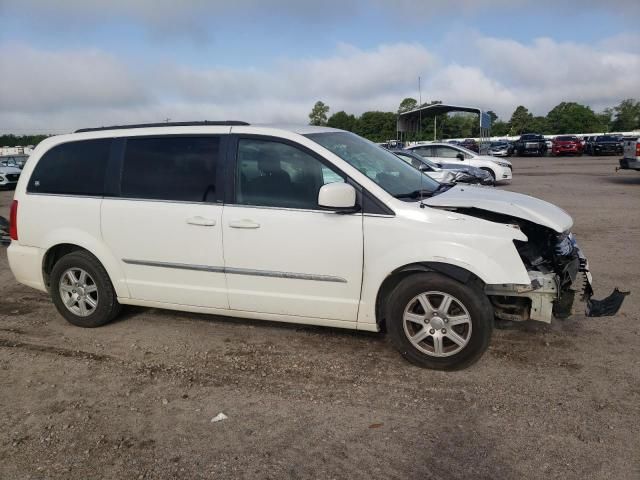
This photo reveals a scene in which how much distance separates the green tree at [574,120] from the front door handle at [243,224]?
98.6 meters

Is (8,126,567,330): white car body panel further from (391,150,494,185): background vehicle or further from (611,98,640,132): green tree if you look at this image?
(611,98,640,132): green tree

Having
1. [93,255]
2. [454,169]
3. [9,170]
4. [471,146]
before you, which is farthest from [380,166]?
[471,146]

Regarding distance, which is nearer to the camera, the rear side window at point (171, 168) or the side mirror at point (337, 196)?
the side mirror at point (337, 196)

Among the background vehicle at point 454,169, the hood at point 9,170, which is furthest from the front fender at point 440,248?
the hood at point 9,170

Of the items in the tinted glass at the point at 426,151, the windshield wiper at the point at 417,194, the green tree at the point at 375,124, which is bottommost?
the windshield wiper at the point at 417,194

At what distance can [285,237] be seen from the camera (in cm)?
428

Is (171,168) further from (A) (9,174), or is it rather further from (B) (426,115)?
(B) (426,115)

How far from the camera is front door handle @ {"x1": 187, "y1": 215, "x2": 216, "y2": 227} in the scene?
4496 millimetres

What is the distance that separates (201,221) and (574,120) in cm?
10164

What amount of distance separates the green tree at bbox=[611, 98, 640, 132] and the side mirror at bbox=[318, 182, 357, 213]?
10293 centimetres

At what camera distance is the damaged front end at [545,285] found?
4.01m

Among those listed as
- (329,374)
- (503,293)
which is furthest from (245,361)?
(503,293)

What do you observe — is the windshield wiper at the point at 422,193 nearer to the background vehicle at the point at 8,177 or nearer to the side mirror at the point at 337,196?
the side mirror at the point at 337,196

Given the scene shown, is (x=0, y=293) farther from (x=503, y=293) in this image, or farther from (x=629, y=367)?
(x=629, y=367)
